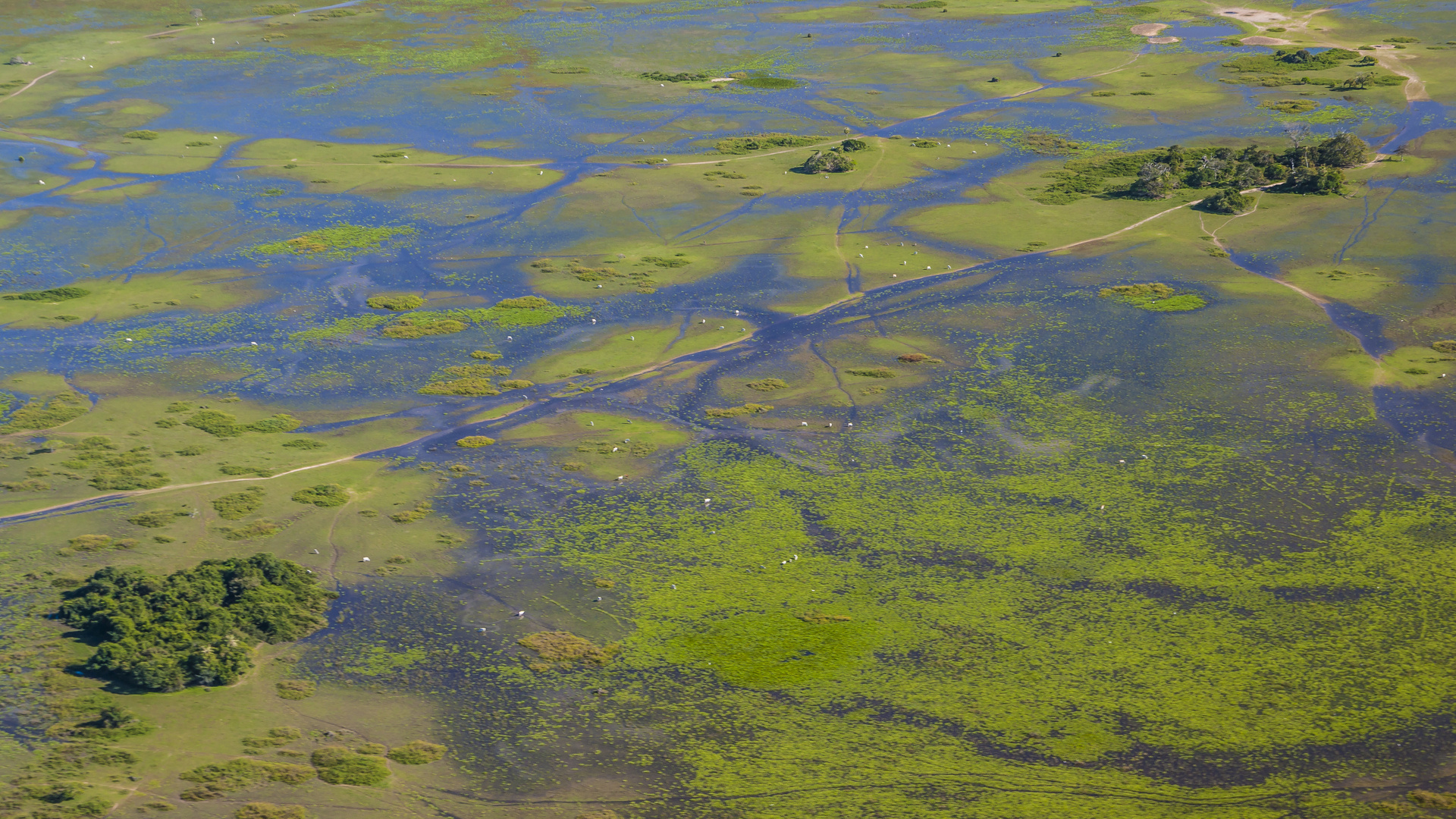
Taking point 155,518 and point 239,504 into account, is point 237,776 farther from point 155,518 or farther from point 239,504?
point 239,504

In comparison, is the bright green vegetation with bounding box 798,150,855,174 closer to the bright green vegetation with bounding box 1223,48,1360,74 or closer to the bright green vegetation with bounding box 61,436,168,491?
the bright green vegetation with bounding box 1223,48,1360,74

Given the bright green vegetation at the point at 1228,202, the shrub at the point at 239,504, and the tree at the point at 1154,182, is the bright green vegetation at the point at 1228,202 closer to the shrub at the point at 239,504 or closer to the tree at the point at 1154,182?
the tree at the point at 1154,182

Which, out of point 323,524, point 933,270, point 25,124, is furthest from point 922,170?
point 25,124

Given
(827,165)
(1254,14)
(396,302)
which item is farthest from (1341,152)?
(396,302)

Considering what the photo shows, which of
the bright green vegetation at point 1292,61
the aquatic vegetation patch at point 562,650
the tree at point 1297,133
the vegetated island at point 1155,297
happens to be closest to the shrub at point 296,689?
the aquatic vegetation patch at point 562,650

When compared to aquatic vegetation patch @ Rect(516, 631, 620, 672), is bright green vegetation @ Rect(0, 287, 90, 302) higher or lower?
higher

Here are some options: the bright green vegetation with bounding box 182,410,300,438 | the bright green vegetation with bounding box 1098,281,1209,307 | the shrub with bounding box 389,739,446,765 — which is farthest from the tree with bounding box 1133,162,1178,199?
the shrub with bounding box 389,739,446,765
